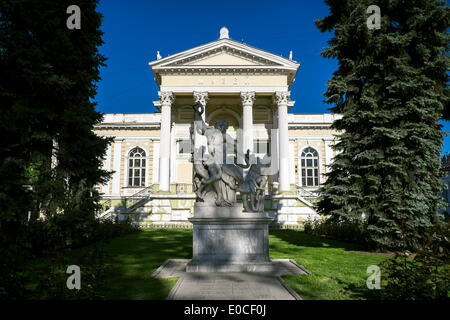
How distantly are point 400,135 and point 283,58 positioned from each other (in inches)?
693

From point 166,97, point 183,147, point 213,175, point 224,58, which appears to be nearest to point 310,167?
point 183,147

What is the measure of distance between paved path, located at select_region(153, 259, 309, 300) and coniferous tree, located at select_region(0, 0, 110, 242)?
5826 mm

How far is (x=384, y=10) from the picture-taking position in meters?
11.2

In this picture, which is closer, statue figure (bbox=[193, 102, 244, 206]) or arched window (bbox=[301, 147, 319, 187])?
statue figure (bbox=[193, 102, 244, 206])

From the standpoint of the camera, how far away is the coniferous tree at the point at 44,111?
30.5 feet

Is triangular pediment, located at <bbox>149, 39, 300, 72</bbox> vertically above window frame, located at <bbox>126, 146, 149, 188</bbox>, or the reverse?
triangular pediment, located at <bbox>149, 39, 300, 72</bbox>

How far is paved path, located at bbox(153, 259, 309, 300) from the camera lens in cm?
474

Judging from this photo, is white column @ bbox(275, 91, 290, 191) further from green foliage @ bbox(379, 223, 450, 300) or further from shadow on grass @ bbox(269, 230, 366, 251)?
green foliage @ bbox(379, 223, 450, 300)

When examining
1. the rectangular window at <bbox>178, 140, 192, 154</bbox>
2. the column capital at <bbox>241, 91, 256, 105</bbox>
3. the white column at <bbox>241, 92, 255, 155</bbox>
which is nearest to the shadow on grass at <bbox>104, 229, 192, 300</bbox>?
the white column at <bbox>241, 92, 255, 155</bbox>

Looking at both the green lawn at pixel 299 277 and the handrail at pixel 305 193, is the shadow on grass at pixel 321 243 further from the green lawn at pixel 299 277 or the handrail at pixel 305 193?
the handrail at pixel 305 193

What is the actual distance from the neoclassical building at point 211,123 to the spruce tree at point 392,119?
7929 millimetres

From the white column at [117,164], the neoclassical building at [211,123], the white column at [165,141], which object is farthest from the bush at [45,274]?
the white column at [117,164]
